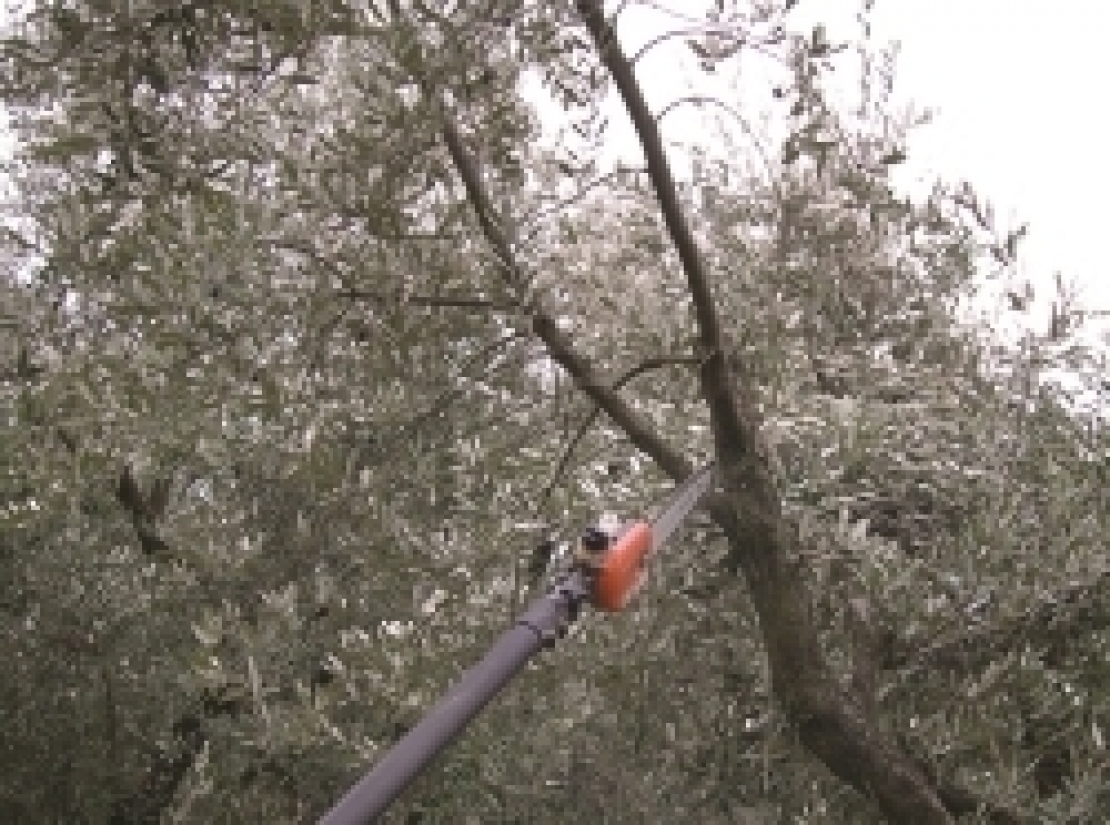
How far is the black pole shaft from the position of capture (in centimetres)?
214

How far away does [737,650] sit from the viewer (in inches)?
262

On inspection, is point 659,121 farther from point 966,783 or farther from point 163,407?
point 966,783

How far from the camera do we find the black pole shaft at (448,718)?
2.14 meters

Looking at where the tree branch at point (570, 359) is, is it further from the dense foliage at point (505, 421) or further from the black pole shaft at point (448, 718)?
the black pole shaft at point (448, 718)

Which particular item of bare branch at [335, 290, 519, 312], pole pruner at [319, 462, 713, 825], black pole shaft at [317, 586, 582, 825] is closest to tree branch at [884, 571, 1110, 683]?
bare branch at [335, 290, 519, 312]

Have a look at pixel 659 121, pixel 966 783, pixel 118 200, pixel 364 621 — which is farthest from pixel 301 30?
pixel 966 783

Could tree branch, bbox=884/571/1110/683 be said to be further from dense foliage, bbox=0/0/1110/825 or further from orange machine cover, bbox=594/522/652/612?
orange machine cover, bbox=594/522/652/612

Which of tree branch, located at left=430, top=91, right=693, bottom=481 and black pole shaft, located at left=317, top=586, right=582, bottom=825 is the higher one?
tree branch, located at left=430, top=91, right=693, bottom=481

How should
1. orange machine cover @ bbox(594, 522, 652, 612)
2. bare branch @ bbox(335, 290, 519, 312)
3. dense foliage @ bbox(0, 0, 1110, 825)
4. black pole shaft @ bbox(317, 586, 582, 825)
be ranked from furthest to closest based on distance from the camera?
bare branch @ bbox(335, 290, 519, 312)
dense foliage @ bbox(0, 0, 1110, 825)
orange machine cover @ bbox(594, 522, 652, 612)
black pole shaft @ bbox(317, 586, 582, 825)

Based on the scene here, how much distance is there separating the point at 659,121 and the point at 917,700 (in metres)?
3.37

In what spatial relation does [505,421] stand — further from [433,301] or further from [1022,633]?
[1022,633]

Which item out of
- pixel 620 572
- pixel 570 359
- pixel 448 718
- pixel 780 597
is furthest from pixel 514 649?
pixel 570 359

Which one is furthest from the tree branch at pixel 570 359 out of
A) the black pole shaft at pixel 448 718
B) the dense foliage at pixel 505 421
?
the black pole shaft at pixel 448 718

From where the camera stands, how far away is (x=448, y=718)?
2301 millimetres
